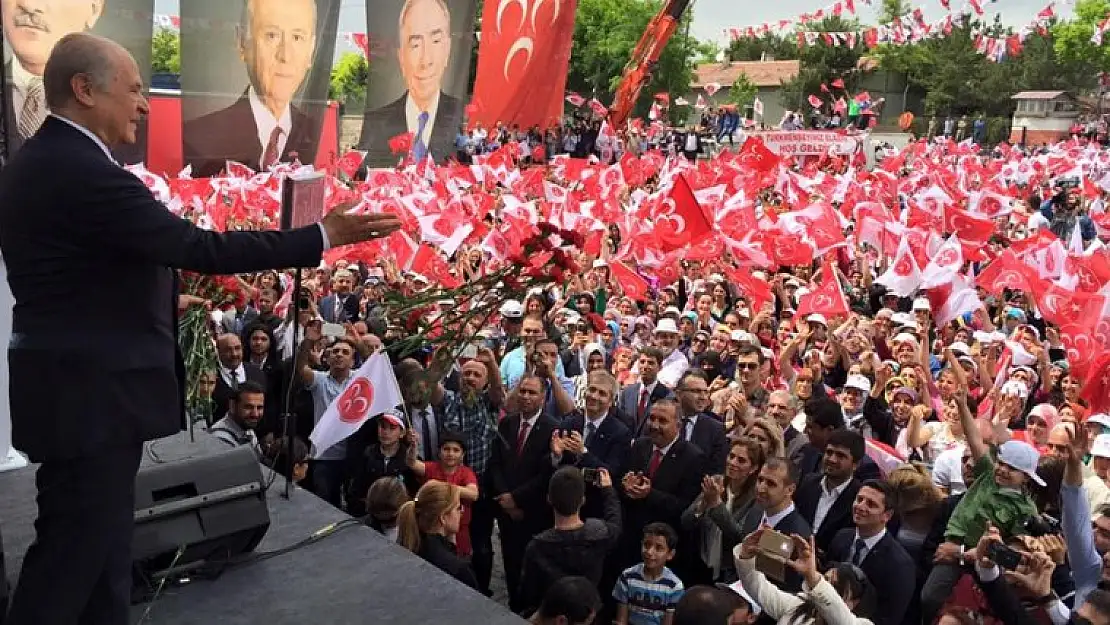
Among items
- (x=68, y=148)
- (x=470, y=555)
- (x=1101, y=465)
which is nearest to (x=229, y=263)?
(x=68, y=148)

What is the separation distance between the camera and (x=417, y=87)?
2580cm

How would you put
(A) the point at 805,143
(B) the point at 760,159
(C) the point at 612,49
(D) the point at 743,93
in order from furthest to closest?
(D) the point at 743,93 → (C) the point at 612,49 → (A) the point at 805,143 → (B) the point at 760,159

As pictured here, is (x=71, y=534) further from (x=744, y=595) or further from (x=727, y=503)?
(x=727, y=503)

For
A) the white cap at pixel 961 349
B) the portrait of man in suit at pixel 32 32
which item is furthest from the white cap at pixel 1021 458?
the portrait of man in suit at pixel 32 32

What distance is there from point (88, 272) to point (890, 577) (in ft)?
10.6

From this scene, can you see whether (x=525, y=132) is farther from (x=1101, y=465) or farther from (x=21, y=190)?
(x=21, y=190)

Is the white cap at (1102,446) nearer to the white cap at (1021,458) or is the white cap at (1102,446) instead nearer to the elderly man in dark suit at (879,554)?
the white cap at (1021,458)

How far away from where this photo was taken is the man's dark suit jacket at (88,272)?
7.90 feet

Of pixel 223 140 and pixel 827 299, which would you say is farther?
pixel 223 140

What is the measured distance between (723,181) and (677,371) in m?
8.79

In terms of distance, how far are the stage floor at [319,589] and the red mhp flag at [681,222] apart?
7.02 meters

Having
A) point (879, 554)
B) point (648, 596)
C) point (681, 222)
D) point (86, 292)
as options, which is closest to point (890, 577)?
point (879, 554)

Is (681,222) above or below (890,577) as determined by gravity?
above

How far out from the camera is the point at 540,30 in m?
29.5
